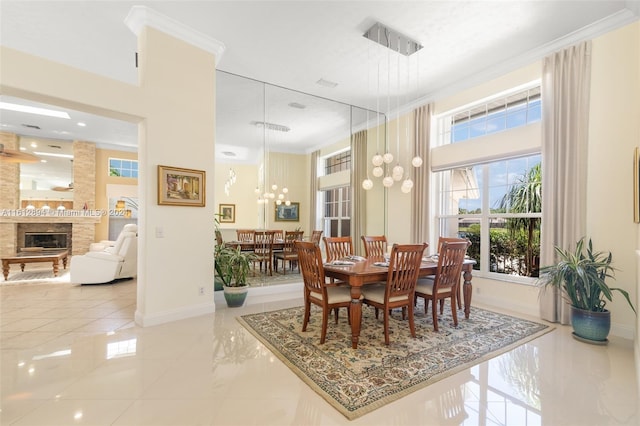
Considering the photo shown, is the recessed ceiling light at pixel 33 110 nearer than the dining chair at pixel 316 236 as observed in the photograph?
No

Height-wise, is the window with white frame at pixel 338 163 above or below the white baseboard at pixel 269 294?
above

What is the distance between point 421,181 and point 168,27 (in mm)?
4463

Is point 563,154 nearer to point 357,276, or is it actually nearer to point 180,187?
point 357,276

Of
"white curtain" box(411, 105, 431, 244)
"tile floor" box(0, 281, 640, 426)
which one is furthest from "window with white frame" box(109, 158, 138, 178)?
"white curtain" box(411, 105, 431, 244)

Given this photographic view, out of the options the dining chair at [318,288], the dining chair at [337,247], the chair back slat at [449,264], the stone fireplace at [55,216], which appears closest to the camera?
the dining chair at [318,288]

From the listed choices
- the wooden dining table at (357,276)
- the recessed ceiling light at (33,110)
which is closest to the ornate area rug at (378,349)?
the wooden dining table at (357,276)

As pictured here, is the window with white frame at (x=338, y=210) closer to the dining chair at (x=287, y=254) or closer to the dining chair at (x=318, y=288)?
the dining chair at (x=287, y=254)

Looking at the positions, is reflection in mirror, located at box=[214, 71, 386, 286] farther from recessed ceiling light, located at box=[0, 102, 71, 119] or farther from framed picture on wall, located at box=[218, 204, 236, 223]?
recessed ceiling light, located at box=[0, 102, 71, 119]

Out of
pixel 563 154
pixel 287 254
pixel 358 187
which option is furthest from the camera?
pixel 358 187

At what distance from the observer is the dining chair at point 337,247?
4145 millimetres

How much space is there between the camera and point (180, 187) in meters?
3.59

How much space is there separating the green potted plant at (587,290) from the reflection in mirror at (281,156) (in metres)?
3.28

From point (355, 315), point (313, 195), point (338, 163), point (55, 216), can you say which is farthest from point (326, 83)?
point (55, 216)

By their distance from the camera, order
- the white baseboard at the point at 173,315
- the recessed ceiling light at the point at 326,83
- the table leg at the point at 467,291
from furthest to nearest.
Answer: the recessed ceiling light at the point at 326,83, the table leg at the point at 467,291, the white baseboard at the point at 173,315
